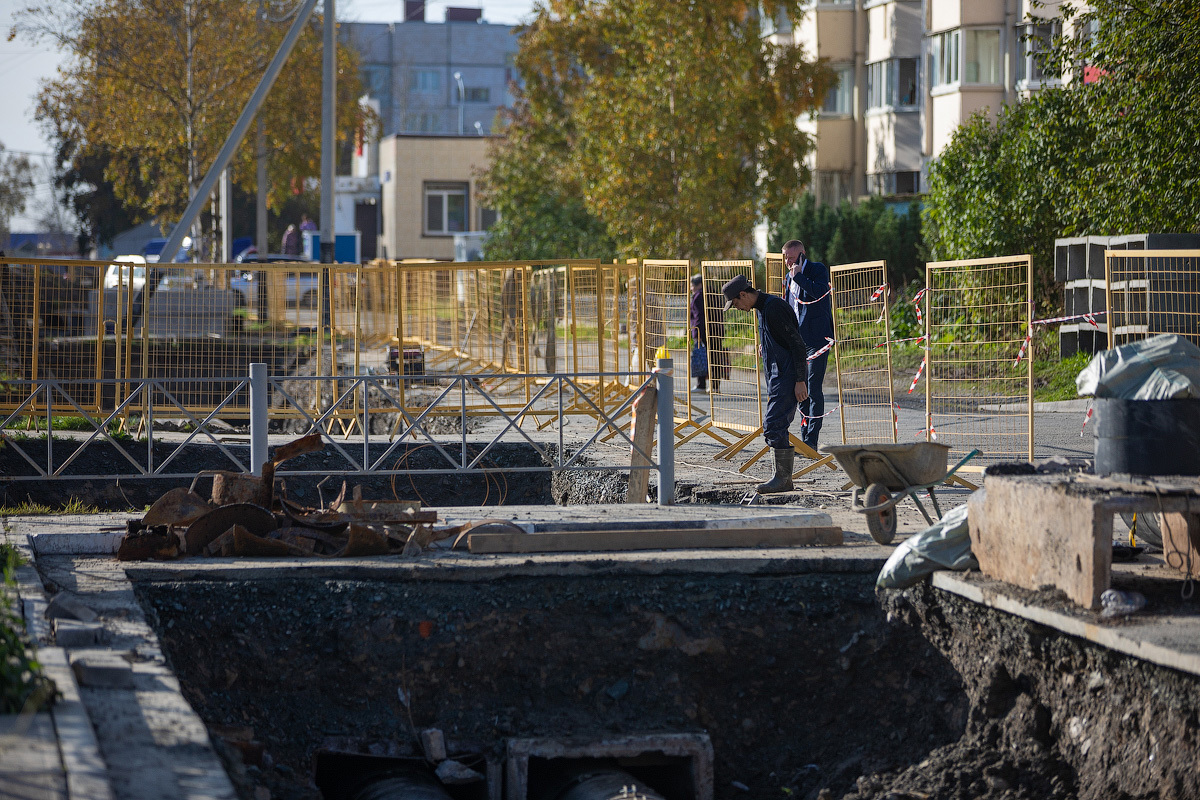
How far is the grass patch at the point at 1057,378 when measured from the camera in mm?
16312

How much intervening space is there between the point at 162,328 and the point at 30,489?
14.4 feet

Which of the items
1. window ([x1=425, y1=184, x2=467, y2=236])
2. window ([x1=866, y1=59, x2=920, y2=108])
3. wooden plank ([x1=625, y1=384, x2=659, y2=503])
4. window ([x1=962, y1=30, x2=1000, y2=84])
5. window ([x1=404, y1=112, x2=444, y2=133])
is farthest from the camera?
window ([x1=404, y1=112, x2=444, y2=133])

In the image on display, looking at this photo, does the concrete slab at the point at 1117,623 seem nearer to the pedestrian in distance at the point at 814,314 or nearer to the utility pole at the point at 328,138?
the pedestrian in distance at the point at 814,314

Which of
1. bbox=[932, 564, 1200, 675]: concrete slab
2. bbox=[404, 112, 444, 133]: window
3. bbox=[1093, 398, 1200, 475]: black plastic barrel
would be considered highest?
bbox=[404, 112, 444, 133]: window

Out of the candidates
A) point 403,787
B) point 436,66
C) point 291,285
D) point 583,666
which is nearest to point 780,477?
point 583,666

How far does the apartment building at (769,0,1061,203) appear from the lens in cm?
2838

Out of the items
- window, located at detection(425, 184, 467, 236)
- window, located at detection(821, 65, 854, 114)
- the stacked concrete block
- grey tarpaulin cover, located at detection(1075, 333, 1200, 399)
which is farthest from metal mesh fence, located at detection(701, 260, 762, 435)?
window, located at detection(425, 184, 467, 236)

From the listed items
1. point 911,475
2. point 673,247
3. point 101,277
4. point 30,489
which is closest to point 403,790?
point 911,475

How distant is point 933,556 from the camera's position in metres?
6.63

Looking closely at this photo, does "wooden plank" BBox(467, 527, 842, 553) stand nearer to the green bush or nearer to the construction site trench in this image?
the construction site trench

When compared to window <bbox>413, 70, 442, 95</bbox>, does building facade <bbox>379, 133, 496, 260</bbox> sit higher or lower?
lower

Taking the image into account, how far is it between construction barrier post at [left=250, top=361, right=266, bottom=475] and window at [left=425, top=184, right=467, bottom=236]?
146ft

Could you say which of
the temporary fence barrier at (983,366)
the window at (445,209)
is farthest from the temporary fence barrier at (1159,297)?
the window at (445,209)

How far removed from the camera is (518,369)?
16.6m
